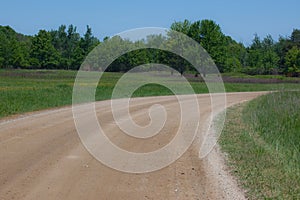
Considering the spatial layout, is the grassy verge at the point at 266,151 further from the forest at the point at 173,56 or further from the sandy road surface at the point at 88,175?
the forest at the point at 173,56

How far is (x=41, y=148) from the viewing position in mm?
8656

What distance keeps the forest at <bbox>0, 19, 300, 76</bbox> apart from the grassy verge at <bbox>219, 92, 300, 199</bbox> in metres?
41.6

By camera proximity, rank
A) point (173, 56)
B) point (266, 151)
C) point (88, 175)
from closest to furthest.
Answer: point (88, 175) < point (266, 151) < point (173, 56)

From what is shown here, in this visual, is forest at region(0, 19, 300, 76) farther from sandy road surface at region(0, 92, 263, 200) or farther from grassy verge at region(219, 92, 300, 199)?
sandy road surface at region(0, 92, 263, 200)

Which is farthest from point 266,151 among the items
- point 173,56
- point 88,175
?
point 173,56

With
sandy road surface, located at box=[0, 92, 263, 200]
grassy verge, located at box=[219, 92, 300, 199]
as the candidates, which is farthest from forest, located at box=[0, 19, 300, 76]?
sandy road surface, located at box=[0, 92, 263, 200]

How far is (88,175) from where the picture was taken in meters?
6.59

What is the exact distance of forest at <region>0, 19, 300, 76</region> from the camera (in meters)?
65.5

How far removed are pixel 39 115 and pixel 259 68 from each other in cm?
7466

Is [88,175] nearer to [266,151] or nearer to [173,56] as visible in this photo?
[266,151]

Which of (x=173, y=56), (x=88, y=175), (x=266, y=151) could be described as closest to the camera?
(x=88, y=175)

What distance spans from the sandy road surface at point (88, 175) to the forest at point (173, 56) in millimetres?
46490

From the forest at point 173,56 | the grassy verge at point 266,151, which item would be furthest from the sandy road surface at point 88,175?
the forest at point 173,56

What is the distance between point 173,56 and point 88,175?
52.0 metres
